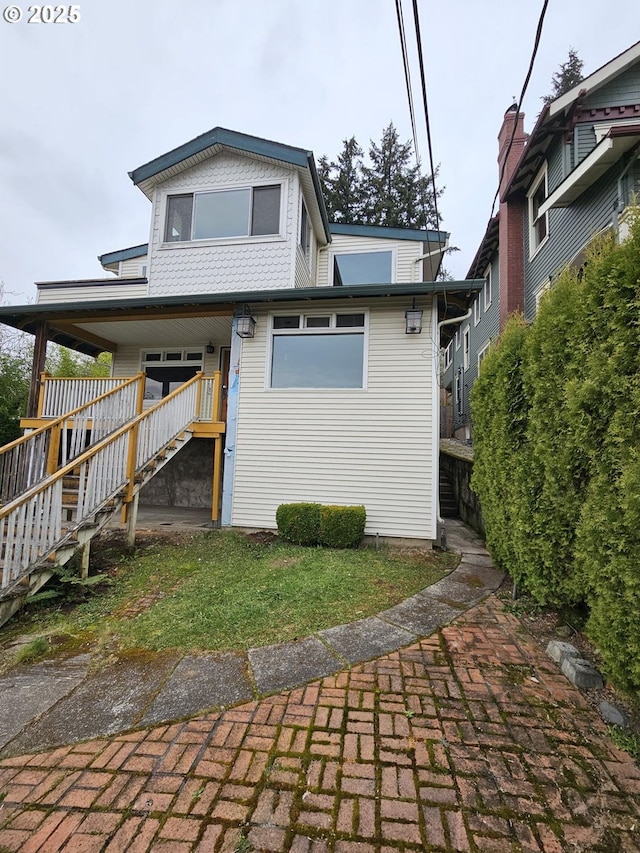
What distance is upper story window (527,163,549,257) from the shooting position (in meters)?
9.35

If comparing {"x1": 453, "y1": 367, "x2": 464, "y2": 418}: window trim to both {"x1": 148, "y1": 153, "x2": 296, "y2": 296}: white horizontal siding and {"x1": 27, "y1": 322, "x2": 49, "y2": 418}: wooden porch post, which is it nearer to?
{"x1": 148, "y1": 153, "x2": 296, "y2": 296}: white horizontal siding

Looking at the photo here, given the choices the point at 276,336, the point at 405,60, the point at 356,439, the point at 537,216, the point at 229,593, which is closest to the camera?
the point at 405,60

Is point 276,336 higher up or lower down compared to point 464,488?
higher up

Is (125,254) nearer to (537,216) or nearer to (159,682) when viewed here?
(537,216)

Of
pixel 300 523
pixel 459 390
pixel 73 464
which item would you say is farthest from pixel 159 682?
pixel 459 390

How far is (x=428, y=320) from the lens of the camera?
19.8 feet

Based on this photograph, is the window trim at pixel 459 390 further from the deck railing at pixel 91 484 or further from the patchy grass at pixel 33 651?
the patchy grass at pixel 33 651

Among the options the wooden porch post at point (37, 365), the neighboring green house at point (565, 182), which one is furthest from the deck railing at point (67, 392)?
the neighboring green house at point (565, 182)

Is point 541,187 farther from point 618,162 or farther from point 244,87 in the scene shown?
point 244,87

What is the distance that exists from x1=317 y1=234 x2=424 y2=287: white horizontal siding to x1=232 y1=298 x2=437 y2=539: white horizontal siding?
4.20 meters

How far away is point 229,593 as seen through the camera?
12.1 feet

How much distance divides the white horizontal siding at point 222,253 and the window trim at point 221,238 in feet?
0.07

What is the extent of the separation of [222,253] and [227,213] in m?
0.93

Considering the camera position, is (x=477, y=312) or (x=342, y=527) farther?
(x=477, y=312)
